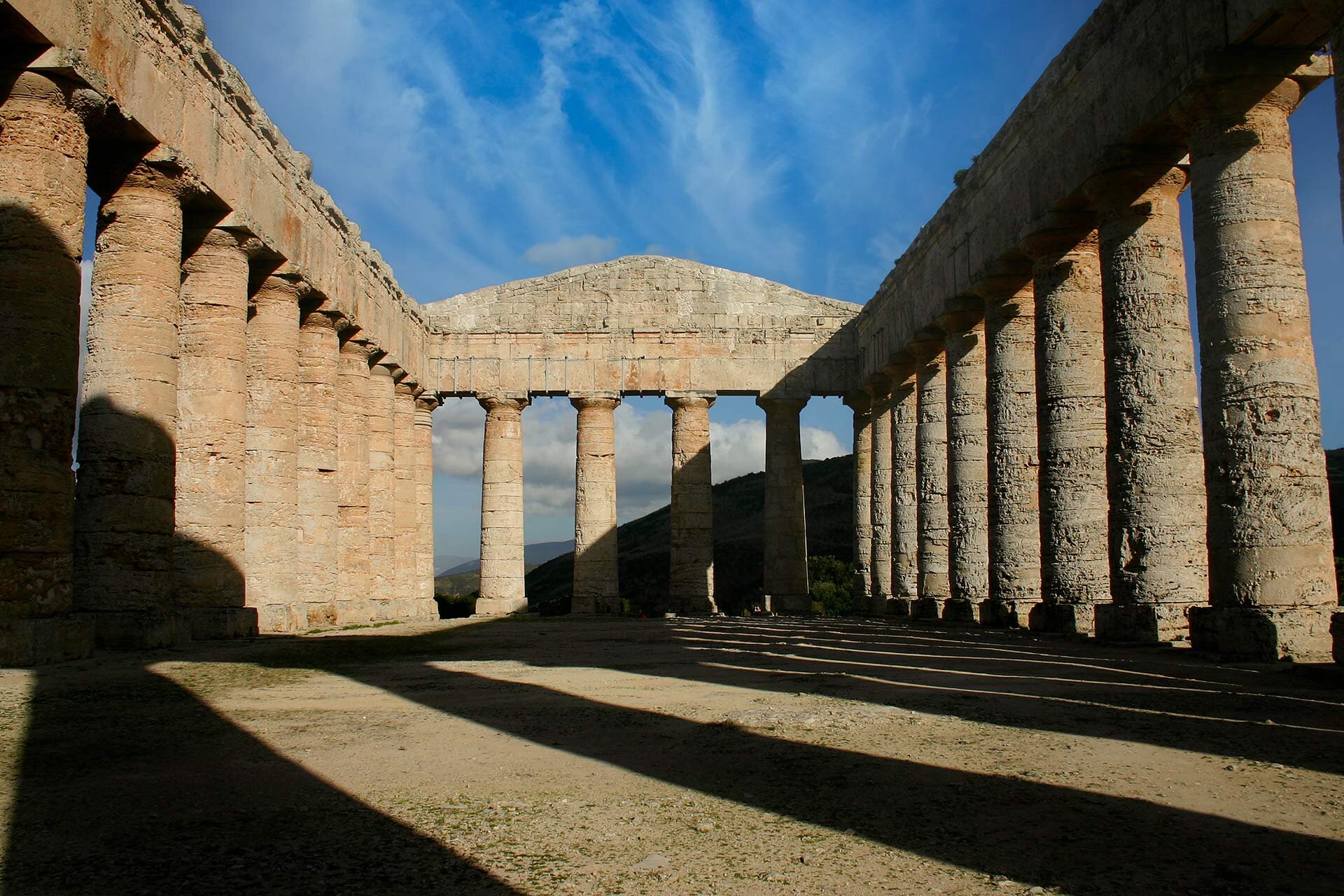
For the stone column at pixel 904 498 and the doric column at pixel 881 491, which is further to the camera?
the doric column at pixel 881 491

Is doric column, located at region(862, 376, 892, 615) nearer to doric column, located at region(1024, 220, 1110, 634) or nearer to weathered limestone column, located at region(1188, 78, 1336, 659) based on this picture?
doric column, located at region(1024, 220, 1110, 634)

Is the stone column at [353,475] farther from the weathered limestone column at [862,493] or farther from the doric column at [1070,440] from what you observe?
the weathered limestone column at [862,493]

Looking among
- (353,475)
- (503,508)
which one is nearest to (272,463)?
(353,475)

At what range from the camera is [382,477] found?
81.9 ft

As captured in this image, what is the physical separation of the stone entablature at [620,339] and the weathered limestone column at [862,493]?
974 mm

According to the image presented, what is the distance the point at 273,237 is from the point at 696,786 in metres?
14.8

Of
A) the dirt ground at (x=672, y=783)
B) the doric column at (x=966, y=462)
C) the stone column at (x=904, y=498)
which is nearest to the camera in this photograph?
the dirt ground at (x=672, y=783)

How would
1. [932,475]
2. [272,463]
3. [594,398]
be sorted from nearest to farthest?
[272,463] → [932,475] → [594,398]

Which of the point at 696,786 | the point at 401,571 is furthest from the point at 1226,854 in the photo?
the point at 401,571

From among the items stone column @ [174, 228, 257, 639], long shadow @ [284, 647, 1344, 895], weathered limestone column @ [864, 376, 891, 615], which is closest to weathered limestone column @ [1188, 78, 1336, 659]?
long shadow @ [284, 647, 1344, 895]

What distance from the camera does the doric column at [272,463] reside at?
56.3ft

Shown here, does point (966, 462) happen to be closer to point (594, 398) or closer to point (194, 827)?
point (594, 398)

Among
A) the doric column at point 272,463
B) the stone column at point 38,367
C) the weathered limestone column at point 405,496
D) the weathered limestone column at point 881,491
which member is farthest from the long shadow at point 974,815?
the weathered limestone column at point 881,491

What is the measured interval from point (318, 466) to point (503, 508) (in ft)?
33.4
